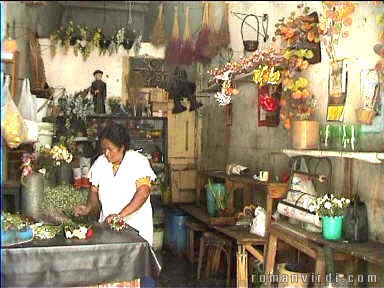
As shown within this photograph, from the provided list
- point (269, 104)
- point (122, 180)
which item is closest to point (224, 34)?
point (269, 104)

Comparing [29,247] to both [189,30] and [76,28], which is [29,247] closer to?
[189,30]

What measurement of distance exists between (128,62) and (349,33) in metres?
4.59

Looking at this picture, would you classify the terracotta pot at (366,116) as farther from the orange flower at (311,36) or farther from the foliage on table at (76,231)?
the foliage on table at (76,231)

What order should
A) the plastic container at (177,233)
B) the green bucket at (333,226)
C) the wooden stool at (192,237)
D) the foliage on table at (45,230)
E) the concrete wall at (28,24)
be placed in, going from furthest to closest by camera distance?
the plastic container at (177,233)
the wooden stool at (192,237)
the concrete wall at (28,24)
the green bucket at (333,226)
the foliage on table at (45,230)

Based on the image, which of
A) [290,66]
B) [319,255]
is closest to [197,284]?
[319,255]

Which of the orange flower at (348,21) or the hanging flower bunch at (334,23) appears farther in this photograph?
the orange flower at (348,21)

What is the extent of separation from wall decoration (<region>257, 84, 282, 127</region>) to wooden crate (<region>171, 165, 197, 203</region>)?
8.84 feet

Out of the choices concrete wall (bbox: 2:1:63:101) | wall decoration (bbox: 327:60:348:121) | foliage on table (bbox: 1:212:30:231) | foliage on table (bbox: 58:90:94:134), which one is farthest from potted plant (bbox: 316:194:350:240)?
foliage on table (bbox: 58:90:94:134)

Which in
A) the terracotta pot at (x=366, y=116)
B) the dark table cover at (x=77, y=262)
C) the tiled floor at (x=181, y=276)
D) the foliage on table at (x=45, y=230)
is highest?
the terracotta pot at (x=366, y=116)

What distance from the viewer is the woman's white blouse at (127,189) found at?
3561 millimetres

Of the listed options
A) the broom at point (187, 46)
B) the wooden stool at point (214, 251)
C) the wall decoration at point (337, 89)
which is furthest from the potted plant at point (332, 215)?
the broom at point (187, 46)

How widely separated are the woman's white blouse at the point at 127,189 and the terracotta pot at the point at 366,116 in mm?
1539

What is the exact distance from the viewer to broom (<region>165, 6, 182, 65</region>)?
23.1 feet

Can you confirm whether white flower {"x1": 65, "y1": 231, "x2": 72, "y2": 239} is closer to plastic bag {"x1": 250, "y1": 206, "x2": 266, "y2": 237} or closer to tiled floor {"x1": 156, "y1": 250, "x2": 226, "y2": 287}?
plastic bag {"x1": 250, "y1": 206, "x2": 266, "y2": 237}
